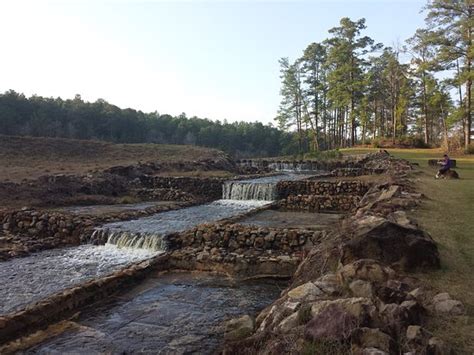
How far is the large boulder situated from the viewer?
5188 millimetres

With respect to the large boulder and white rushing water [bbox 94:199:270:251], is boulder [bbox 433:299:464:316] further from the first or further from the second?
white rushing water [bbox 94:199:270:251]

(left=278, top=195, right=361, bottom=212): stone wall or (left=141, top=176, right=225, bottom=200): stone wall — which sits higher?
(left=141, top=176, right=225, bottom=200): stone wall

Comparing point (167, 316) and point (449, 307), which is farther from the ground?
point (449, 307)

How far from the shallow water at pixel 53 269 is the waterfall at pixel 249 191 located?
8595mm

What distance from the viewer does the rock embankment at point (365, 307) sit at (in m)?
3.28

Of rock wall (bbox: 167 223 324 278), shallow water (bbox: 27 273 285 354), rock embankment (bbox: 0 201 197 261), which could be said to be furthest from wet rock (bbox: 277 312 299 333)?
rock embankment (bbox: 0 201 197 261)

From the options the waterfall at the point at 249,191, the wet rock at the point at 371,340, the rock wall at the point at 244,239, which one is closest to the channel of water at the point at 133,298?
the rock wall at the point at 244,239

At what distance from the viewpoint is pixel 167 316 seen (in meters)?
6.49

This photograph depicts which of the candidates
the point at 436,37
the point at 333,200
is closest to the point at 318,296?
the point at 333,200

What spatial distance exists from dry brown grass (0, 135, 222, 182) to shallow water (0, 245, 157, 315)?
18186 mm

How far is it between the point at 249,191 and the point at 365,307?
1489cm

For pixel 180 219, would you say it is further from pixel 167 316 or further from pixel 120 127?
pixel 120 127

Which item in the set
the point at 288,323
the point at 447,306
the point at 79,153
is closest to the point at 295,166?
the point at 79,153

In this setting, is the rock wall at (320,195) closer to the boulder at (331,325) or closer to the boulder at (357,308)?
the boulder at (357,308)
